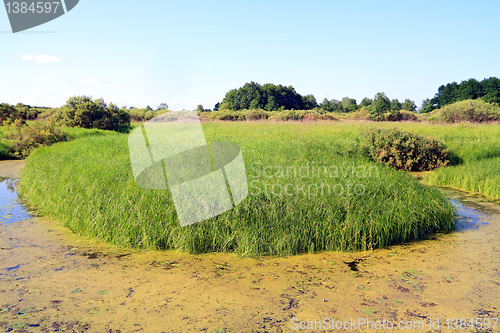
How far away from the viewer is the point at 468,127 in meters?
18.0

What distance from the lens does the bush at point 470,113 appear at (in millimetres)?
24406

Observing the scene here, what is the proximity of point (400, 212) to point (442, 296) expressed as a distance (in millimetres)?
2153

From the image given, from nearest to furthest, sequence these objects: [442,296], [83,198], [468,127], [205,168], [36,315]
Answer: [36,315]
[442,296]
[83,198]
[205,168]
[468,127]

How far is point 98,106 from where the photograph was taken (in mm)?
23406

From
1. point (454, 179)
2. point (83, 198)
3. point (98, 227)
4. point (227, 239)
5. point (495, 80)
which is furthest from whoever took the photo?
point (495, 80)

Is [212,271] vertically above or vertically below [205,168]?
below

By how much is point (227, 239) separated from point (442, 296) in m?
2.88

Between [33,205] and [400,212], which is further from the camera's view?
[33,205]

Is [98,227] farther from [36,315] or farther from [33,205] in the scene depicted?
[33,205]

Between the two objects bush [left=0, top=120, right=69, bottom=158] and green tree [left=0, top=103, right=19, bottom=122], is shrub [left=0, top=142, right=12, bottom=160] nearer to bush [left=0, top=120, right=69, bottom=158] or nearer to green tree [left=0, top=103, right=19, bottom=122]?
bush [left=0, top=120, right=69, bottom=158]

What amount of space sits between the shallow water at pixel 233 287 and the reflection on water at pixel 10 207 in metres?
1.36

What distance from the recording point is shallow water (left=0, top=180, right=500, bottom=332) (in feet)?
12.1

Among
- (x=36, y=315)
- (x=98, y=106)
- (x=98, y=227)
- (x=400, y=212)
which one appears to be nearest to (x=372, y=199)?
(x=400, y=212)

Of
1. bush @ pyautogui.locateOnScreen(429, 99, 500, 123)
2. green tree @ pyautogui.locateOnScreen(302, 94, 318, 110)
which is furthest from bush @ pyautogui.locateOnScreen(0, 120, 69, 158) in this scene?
green tree @ pyautogui.locateOnScreen(302, 94, 318, 110)
